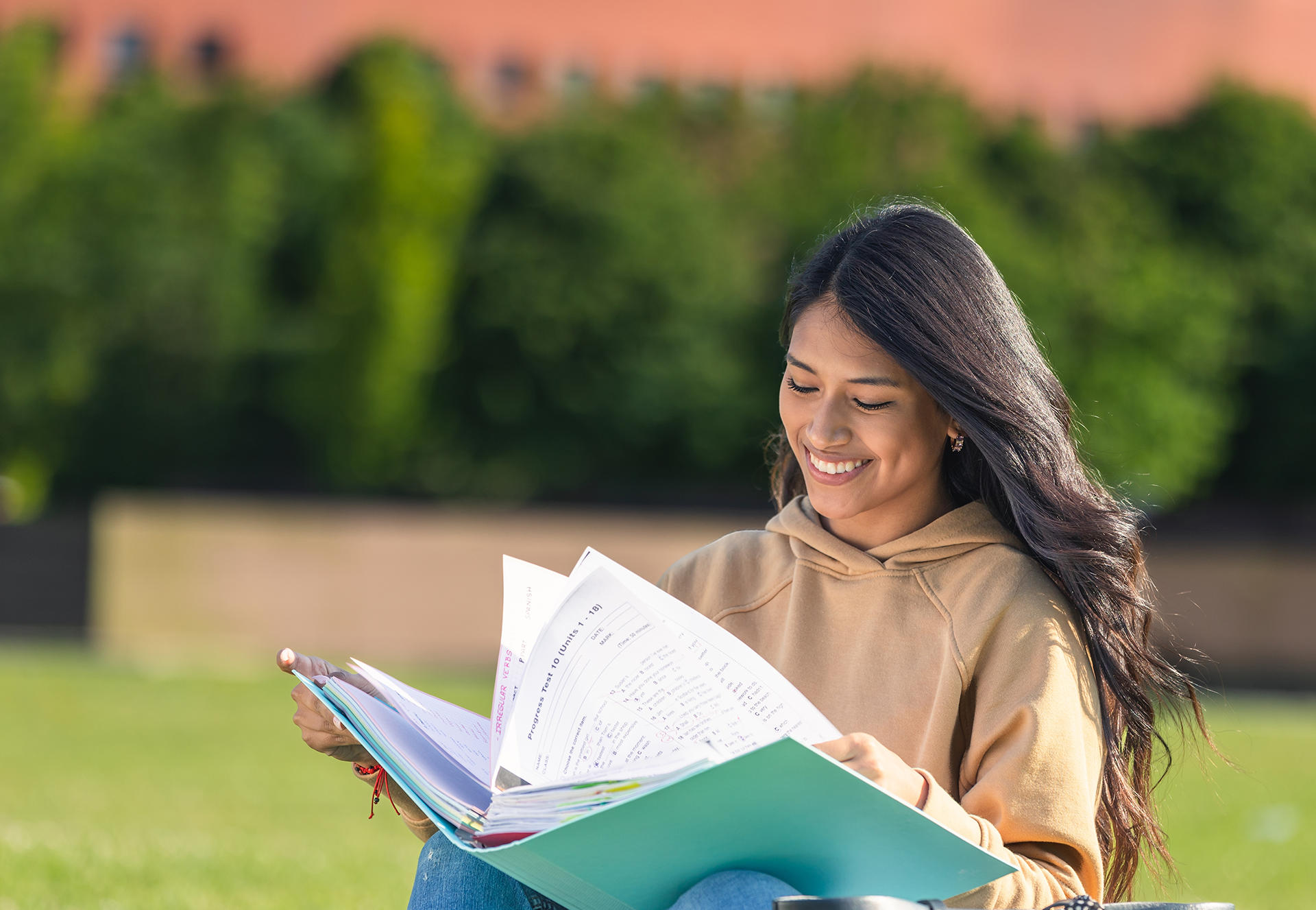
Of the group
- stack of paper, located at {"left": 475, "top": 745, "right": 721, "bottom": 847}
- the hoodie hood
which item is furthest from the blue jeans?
the hoodie hood

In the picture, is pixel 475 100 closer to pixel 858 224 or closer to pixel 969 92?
pixel 969 92

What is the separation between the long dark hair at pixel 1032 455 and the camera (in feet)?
6.12

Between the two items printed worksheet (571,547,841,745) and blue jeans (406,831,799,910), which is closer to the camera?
printed worksheet (571,547,841,745)

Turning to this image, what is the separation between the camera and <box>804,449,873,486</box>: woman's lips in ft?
6.64

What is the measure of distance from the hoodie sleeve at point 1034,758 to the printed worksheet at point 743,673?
207 millimetres

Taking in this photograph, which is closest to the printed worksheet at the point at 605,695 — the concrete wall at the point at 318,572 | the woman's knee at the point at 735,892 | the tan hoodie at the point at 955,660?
the woman's knee at the point at 735,892

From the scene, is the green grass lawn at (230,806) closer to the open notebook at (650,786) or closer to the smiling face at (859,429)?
the smiling face at (859,429)

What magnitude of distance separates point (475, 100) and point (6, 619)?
507 inches

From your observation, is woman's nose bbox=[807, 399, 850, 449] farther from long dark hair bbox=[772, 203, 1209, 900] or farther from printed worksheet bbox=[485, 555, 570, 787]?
printed worksheet bbox=[485, 555, 570, 787]

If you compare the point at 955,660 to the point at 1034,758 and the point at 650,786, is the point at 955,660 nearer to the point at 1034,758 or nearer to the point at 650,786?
the point at 1034,758

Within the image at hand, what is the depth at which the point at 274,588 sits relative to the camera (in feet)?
54.2

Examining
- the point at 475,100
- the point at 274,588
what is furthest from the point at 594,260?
the point at 475,100

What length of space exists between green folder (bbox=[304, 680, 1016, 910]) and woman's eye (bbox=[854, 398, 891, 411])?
0.67 m

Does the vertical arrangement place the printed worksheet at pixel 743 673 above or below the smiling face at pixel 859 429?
below
